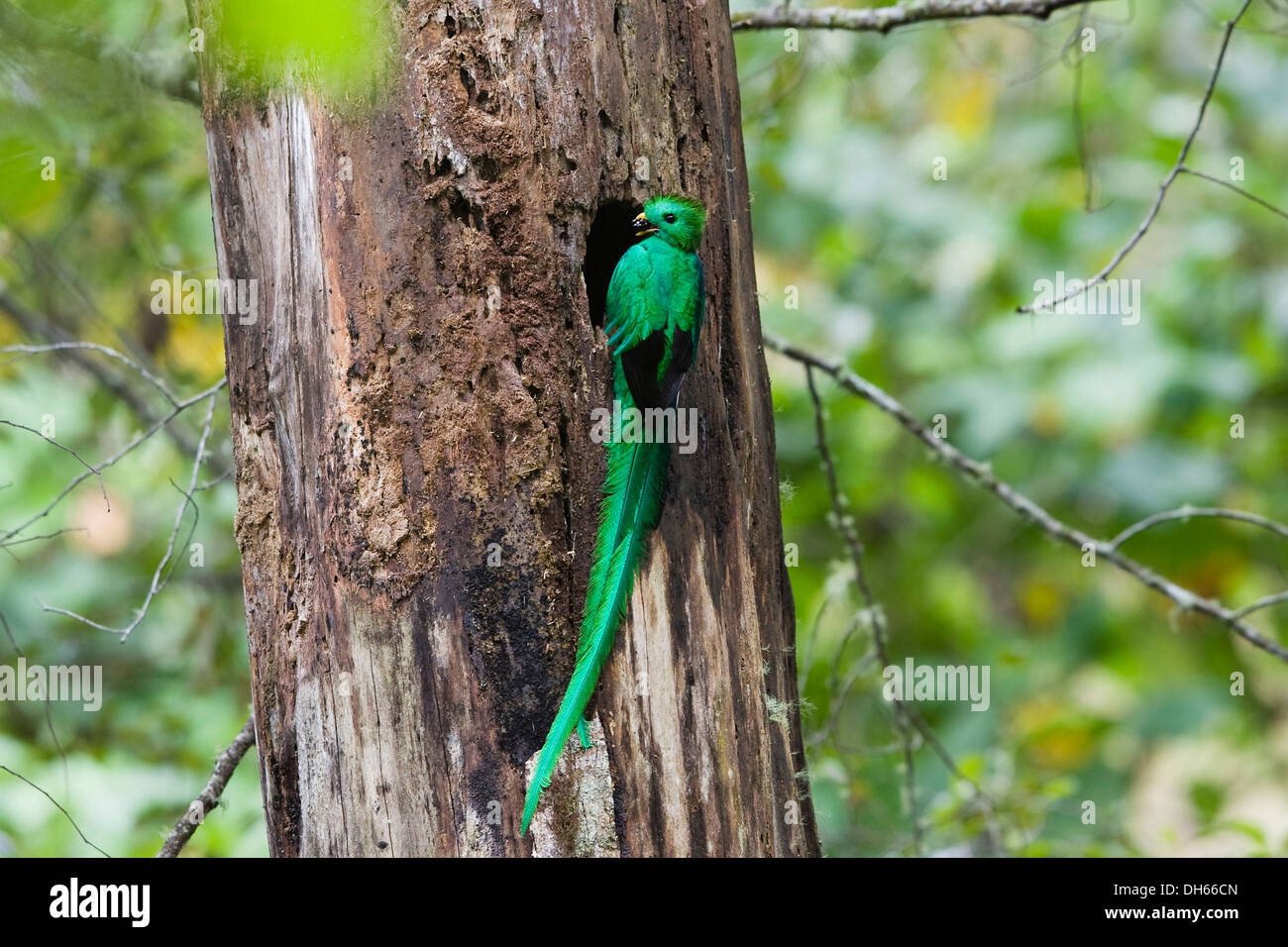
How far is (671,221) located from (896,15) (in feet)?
4.71

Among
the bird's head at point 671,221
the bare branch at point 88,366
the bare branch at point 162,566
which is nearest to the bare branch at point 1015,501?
the bird's head at point 671,221

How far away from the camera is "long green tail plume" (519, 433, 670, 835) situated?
A: 5.80 ft

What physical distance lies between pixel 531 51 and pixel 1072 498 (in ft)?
15.6

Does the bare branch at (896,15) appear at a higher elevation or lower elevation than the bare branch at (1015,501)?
higher

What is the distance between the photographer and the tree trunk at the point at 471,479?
70.8 inches

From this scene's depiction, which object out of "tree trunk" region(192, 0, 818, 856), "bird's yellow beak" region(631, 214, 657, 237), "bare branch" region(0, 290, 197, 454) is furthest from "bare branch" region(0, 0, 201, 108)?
"bird's yellow beak" region(631, 214, 657, 237)

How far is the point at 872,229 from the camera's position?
6.21m

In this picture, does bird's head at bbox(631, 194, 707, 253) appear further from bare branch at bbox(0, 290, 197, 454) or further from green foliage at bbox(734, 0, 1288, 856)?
green foliage at bbox(734, 0, 1288, 856)

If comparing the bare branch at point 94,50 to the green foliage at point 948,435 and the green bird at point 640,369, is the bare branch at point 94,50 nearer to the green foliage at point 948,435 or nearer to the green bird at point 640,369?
the green foliage at point 948,435

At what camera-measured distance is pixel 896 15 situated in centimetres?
297

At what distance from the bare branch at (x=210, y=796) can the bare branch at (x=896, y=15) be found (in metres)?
2.18
